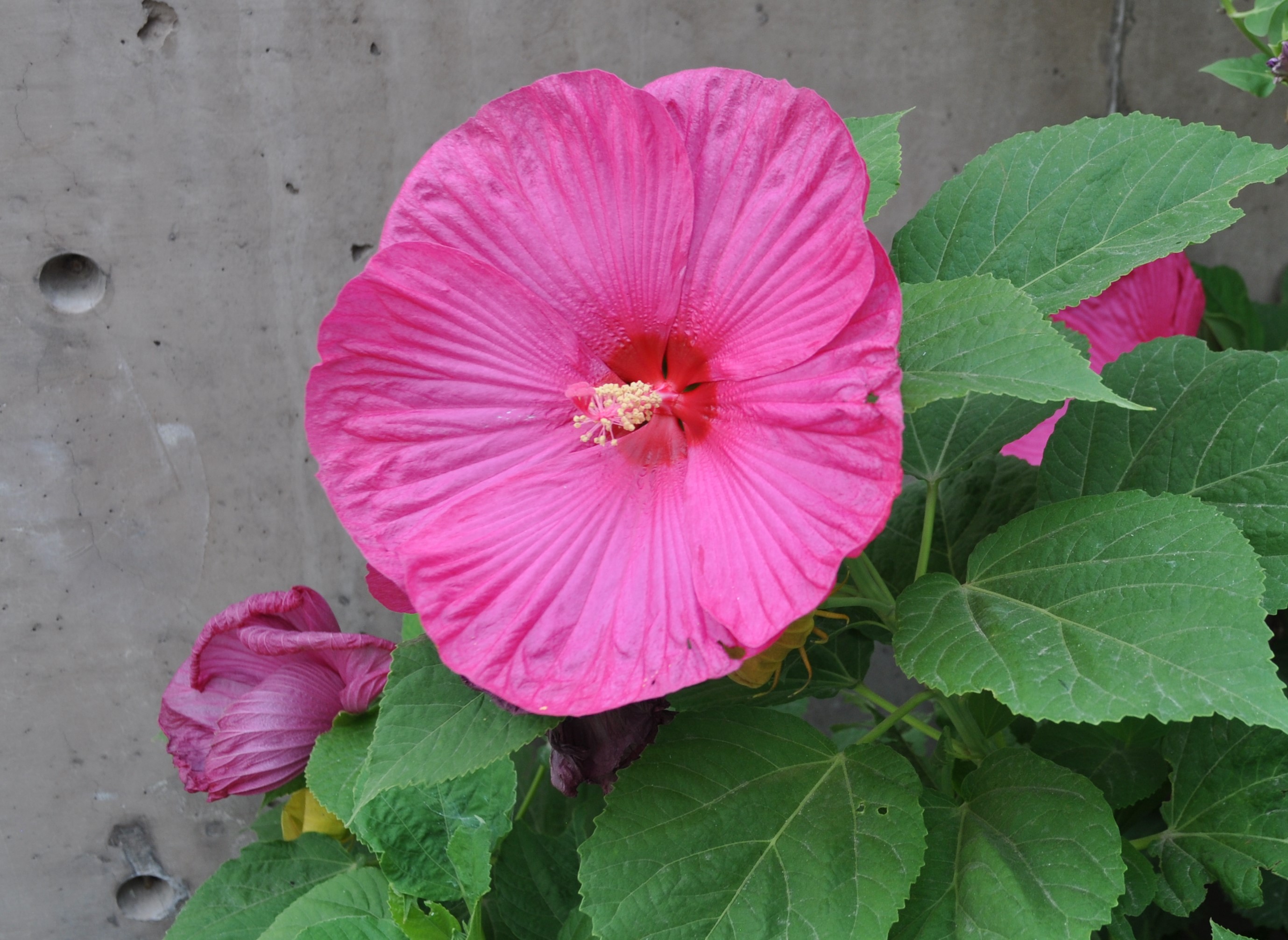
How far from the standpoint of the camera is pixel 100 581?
116 centimetres

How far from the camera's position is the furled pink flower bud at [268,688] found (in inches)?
35.4

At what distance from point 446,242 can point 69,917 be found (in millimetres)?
1148

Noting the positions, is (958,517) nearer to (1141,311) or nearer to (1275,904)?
(1141,311)

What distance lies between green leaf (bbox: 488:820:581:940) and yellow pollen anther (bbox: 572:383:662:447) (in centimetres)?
44

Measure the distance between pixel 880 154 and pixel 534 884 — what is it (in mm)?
707

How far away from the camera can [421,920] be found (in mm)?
806

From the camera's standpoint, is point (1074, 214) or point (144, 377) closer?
point (1074, 214)

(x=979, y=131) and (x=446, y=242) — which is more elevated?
(x=446, y=242)

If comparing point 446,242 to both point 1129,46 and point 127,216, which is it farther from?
point 1129,46

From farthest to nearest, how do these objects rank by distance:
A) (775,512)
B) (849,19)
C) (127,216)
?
1. (849,19)
2. (127,216)
3. (775,512)

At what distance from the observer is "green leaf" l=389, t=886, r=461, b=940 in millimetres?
800

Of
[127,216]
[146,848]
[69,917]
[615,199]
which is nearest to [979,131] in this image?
[615,199]

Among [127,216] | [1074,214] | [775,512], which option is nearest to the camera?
[775,512]

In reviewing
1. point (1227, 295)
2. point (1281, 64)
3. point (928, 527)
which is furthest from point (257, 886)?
point (1227, 295)
